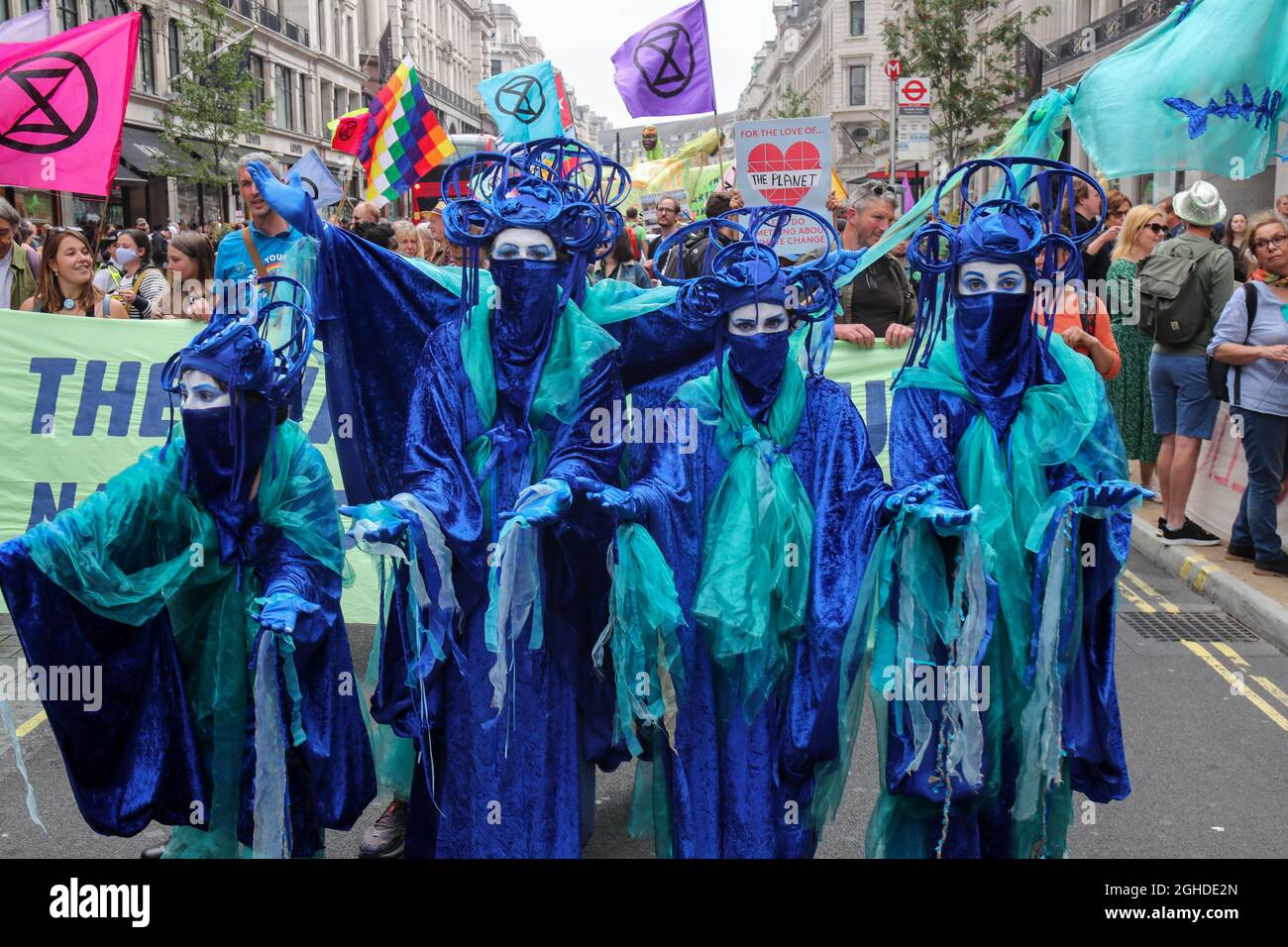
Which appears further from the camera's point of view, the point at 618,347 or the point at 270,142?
the point at 270,142

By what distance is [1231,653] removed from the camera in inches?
244

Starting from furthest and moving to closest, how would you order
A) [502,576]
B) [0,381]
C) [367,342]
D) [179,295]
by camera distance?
[179,295], [0,381], [367,342], [502,576]

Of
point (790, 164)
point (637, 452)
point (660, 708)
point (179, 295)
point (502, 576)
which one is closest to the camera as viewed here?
point (502, 576)

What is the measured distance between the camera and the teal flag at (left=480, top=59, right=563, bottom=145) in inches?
378

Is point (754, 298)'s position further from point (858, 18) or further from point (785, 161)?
point (858, 18)

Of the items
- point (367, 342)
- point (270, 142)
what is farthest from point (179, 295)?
point (270, 142)

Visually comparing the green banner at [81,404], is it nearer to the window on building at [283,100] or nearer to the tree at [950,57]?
the tree at [950,57]

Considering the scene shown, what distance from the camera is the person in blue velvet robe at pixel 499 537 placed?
3.26 metres

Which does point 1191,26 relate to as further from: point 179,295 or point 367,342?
point 179,295

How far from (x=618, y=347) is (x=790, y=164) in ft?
19.9

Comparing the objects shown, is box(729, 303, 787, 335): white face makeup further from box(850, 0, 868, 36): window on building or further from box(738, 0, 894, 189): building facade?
box(850, 0, 868, 36): window on building

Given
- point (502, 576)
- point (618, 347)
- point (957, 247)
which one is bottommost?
point (502, 576)

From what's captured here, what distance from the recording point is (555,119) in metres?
9.46

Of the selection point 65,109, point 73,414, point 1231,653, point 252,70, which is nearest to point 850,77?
point 252,70
